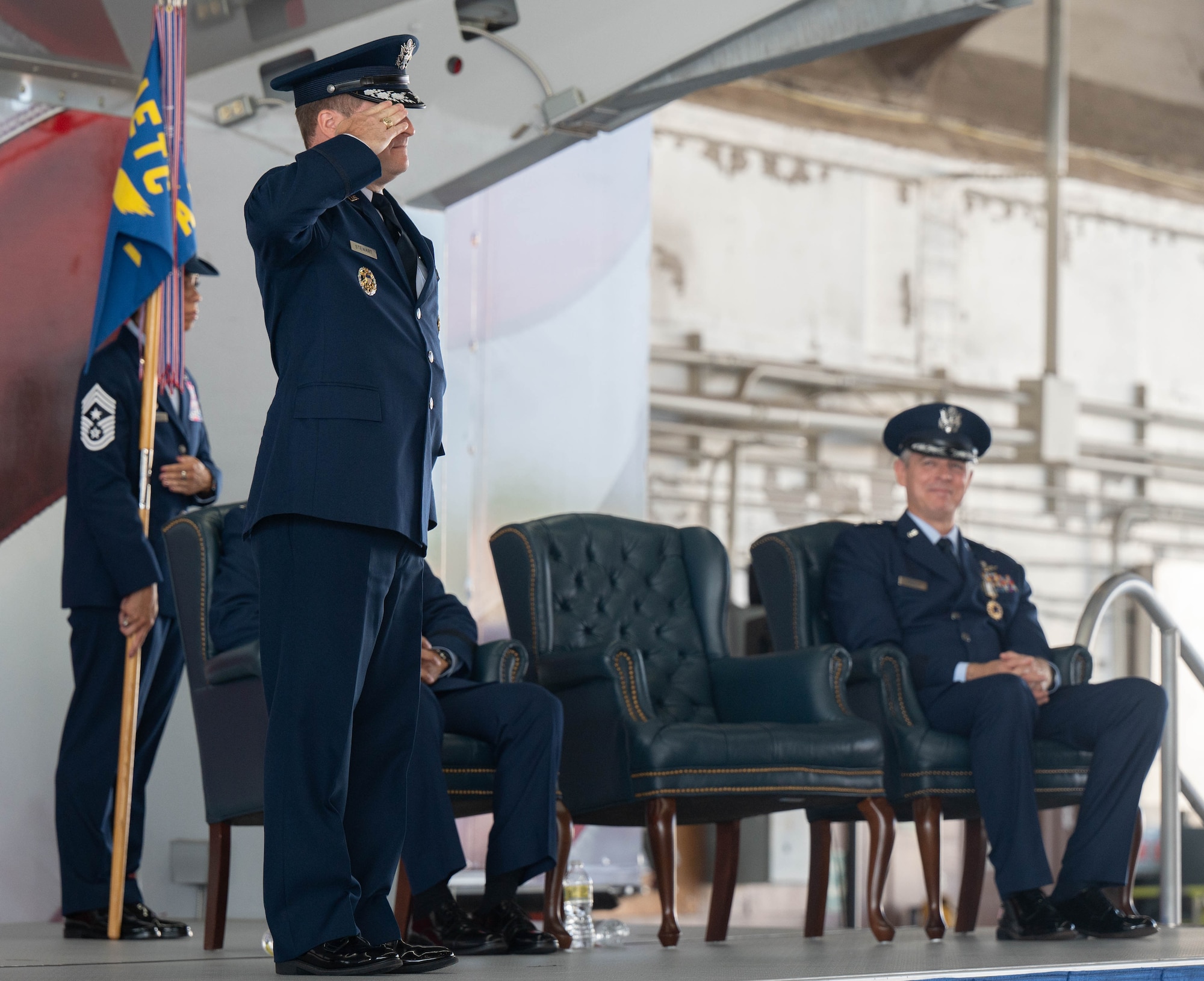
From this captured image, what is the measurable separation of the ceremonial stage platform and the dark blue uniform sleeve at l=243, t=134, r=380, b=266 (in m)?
1.13

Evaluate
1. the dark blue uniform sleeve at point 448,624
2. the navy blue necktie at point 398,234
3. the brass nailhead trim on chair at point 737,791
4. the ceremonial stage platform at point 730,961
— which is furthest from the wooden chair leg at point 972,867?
the navy blue necktie at point 398,234

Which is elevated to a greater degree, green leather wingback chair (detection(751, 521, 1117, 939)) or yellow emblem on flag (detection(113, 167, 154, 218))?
yellow emblem on flag (detection(113, 167, 154, 218))

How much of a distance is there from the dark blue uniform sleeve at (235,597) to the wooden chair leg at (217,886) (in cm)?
42

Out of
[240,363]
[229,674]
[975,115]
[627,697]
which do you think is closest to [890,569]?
[627,697]

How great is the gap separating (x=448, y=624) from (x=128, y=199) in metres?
1.37

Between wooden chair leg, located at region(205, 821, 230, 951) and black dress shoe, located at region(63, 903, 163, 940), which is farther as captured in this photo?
black dress shoe, located at region(63, 903, 163, 940)

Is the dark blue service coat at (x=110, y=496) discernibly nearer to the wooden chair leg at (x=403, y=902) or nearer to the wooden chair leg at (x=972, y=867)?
the wooden chair leg at (x=403, y=902)

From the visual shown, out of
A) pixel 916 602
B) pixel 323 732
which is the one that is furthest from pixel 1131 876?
pixel 323 732

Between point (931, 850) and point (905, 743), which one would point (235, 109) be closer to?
point (905, 743)

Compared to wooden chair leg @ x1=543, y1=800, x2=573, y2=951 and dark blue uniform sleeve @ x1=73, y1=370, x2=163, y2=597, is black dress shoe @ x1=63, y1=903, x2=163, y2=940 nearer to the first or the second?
dark blue uniform sleeve @ x1=73, y1=370, x2=163, y2=597

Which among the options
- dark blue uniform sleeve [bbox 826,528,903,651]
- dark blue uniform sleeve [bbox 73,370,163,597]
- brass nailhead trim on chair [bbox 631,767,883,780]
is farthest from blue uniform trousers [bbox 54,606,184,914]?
dark blue uniform sleeve [bbox 826,528,903,651]

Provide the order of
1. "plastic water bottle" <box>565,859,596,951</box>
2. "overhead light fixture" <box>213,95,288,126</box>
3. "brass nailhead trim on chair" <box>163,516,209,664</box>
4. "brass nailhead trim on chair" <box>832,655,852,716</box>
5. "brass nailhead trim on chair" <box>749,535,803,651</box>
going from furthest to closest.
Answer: "overhead light fixture" <box>213,95,288,126</box> < "brass nailhead trim on chair" <box>749,535,803,651</box> < "plastic water bottle" <box>565,859,596,951</box> < "brass nailhead trim on chair" <box>832,655,852,716</box> < "brass nailhead trim on chair" <box>163,516,209,664</box>

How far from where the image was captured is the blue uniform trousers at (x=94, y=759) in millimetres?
3625

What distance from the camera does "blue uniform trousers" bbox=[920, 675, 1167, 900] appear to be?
3514 mm
